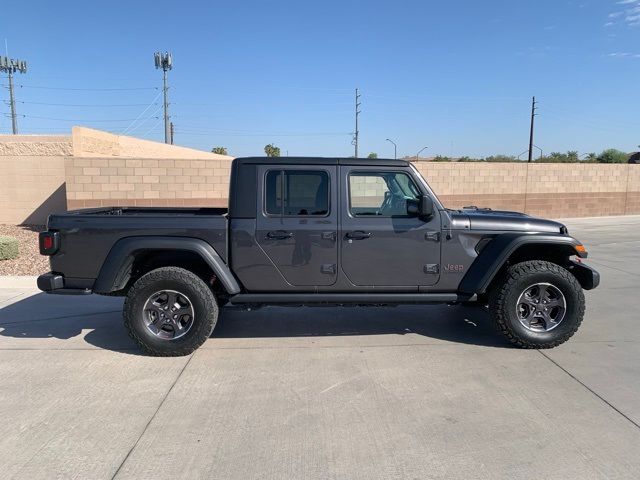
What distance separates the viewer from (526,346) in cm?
498

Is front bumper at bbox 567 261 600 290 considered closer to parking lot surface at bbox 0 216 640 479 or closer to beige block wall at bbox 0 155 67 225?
parking lot surface at bbox 0 216 640 479

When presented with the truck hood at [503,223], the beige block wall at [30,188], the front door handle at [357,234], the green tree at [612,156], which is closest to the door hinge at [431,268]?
the truck hood at [503,223]

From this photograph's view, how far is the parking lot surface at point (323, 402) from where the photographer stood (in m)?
3.04

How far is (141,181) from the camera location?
1318cm

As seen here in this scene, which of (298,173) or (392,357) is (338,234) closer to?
(298,173)

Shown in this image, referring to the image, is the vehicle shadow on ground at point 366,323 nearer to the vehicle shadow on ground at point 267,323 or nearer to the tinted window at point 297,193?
the vehicle shadow on ground at point 267,323

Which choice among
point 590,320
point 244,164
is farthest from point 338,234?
point 590,320

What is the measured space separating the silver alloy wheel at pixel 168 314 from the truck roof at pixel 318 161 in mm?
1499

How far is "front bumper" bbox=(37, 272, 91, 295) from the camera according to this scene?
4730mm

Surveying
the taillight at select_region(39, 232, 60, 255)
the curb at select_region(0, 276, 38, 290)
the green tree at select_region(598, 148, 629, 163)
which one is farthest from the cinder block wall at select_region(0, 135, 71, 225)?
the green tree at select_region(598, 148, 629, 163)

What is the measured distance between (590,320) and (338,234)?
3.47m

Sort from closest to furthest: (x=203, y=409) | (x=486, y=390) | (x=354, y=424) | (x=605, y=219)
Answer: (x=354, y=424) → (x=203, y=409) → (x=486, y=390) → (x=605, y=219)

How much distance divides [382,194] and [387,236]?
49 centimetres

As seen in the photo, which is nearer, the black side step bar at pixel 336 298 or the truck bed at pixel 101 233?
the truck bed at pixel 101 233
